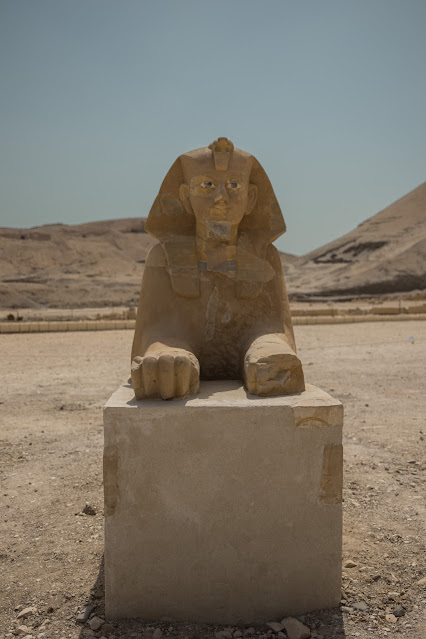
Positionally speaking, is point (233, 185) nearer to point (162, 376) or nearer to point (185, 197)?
point (185, 197)

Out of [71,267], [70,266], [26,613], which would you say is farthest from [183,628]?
[70,266]

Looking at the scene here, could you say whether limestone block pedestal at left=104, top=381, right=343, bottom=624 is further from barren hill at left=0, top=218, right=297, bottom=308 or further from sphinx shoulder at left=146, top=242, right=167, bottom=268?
barren hill at left=0, top=218, right=297, bottom=308

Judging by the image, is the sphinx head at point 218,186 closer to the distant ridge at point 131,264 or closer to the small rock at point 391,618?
the small rock at point 391,618

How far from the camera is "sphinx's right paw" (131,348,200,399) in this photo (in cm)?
209

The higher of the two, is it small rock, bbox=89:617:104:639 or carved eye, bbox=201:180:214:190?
carved eye, bbox=201:180:214:190

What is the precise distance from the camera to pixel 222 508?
207 centimetres

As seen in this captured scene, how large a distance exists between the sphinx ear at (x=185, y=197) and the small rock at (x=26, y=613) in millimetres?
1856

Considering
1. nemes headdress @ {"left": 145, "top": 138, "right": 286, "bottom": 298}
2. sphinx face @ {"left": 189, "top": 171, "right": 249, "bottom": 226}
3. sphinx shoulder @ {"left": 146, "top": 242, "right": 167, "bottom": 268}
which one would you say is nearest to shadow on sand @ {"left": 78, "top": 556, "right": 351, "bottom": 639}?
nemes headdress @ {"left": 145, "top": 138, "right": 286, "bottom": 298}

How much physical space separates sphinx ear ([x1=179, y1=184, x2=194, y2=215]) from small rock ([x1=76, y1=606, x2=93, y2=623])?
180 centimetres

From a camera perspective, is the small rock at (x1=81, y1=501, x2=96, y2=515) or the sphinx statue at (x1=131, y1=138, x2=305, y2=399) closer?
the sphinx statue at (x1=131, y1=138, x2=305, y2=399)

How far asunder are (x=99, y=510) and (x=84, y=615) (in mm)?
877

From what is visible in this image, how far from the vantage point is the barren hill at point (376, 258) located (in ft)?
89.8

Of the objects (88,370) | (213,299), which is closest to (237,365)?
(213,299)

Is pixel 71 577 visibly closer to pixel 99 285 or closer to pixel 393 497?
pixel 393 497
